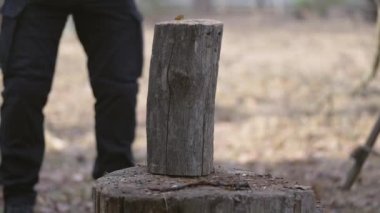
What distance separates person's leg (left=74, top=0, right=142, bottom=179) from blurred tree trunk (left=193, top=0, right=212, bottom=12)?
19666mm

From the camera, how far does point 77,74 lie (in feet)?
37.8

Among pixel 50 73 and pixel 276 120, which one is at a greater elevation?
pixel 50 73

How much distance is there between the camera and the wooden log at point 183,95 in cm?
259

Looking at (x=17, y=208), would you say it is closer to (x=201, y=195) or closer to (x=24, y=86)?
(x=24, y=86)

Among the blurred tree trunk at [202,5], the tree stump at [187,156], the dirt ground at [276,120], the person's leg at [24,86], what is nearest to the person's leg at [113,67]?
the person's leg at [24,86]

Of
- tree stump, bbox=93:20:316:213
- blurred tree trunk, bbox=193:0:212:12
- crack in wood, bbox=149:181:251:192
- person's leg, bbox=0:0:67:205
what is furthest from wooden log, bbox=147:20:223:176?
blurred tree trunk, bbox=193:0:212:12

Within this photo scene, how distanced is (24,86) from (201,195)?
1.50 m

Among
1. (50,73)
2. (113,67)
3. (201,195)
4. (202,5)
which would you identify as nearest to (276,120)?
(113,67)

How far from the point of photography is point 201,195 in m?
2.44

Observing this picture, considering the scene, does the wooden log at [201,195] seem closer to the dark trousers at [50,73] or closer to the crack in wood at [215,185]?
the crack in wood at [215,185]

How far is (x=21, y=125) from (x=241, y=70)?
24.0 feet

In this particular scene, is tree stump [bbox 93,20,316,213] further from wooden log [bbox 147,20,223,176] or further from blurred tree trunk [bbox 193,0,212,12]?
blurred tree trunk [bbox 193,0,212,12]

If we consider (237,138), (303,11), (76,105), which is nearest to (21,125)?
(237,138)

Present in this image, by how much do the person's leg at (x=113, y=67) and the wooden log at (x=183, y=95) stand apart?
118 centimetres
